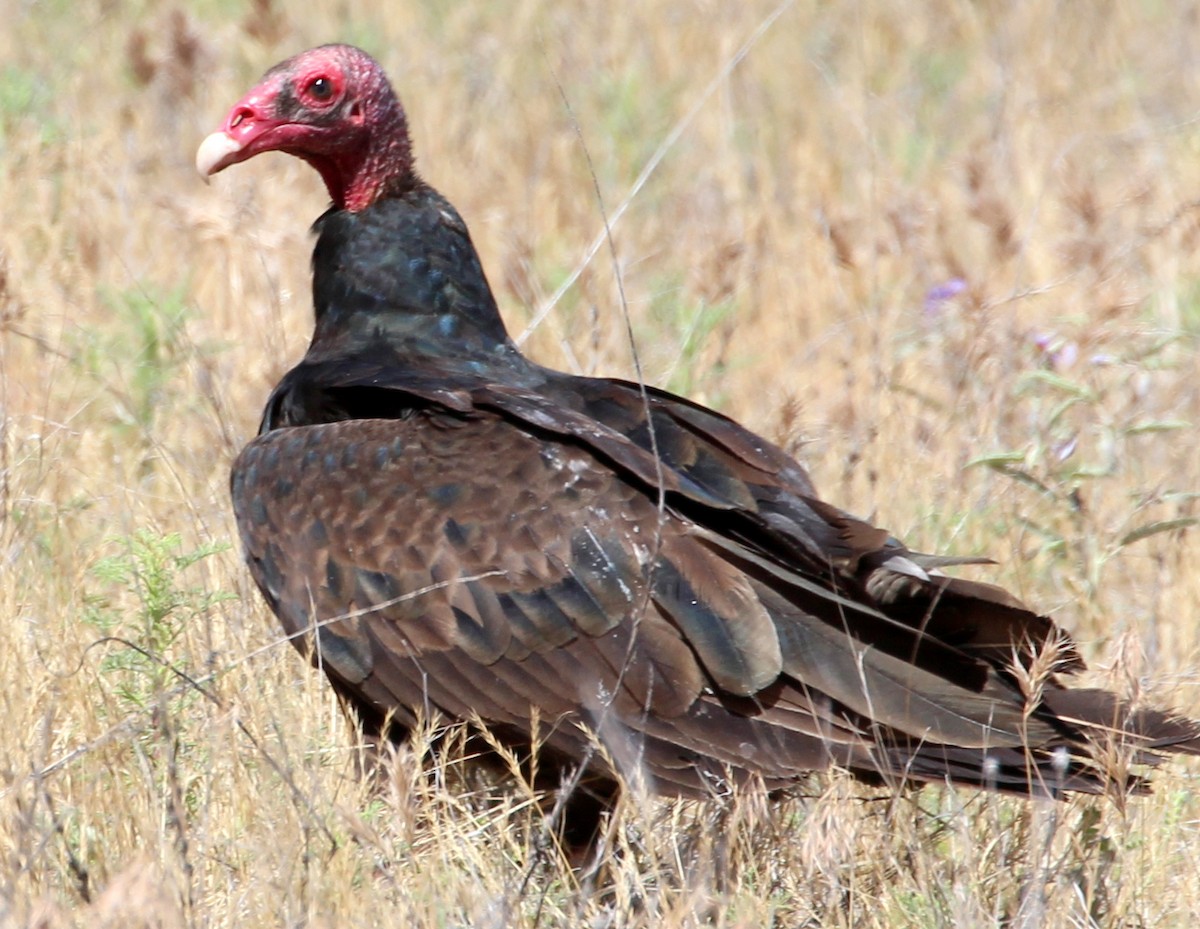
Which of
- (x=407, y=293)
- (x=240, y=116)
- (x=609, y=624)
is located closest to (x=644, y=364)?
(x=407, y=293)

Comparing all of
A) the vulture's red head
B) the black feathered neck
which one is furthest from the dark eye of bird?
the black feathered neck

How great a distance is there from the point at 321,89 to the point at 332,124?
79 mm

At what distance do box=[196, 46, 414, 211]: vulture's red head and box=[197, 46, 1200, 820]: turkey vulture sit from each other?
58 cm

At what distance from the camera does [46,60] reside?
7.18 m

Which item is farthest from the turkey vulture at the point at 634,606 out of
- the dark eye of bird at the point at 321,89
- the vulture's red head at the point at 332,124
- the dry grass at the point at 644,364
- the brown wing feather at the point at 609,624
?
the dark eye of bird at the point at 321,89

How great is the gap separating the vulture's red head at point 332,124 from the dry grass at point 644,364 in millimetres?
669

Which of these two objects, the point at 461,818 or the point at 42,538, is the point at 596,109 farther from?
the point at 461,818

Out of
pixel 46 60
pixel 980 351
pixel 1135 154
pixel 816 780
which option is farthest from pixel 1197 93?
pixel 816 780

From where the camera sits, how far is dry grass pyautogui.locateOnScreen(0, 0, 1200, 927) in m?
3.19

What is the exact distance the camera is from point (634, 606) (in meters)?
3.26

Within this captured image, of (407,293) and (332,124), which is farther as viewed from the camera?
(332,124)

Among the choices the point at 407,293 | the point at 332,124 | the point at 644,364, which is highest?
the point at 332,124

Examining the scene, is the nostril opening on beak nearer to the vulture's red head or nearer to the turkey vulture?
the vulture's red head

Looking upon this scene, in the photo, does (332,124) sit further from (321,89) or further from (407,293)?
(407,293)
